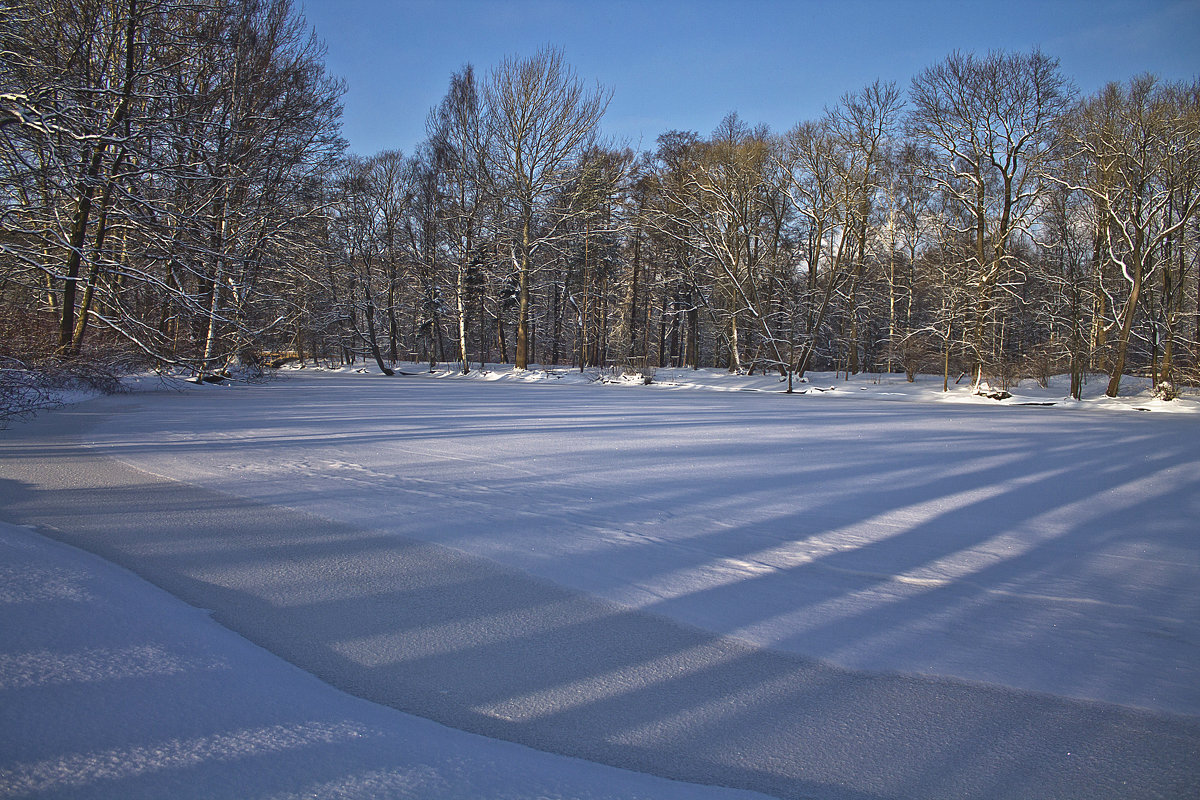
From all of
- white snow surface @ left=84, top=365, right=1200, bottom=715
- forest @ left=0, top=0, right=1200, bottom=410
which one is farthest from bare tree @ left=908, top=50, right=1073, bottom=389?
white snow surface @ left=84, top=365, right=1200, bottom=715

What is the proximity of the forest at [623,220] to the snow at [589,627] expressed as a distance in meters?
3.06

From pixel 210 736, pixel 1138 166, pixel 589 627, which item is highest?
pixel 1138 166

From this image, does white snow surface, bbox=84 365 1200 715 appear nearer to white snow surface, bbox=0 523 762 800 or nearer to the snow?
the snow

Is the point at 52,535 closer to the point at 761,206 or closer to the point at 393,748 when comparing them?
the point at 393,748

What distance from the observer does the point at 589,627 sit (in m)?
3.11

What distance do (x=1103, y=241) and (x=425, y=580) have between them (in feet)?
96.2

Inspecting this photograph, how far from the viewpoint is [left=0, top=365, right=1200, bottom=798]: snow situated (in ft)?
6.65

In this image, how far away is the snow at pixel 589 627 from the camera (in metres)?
2.03

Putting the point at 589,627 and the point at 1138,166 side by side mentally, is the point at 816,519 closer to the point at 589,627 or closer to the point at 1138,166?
the point at 589,627

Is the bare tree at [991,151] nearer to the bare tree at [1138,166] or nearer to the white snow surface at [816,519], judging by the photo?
the bare tree at [1138,166]

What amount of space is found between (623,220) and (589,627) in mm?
36254

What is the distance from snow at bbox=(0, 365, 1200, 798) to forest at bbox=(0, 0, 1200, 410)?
10.0 ft

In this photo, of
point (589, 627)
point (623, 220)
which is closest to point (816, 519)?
point (589, 627)

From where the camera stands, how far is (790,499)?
18.9ft
